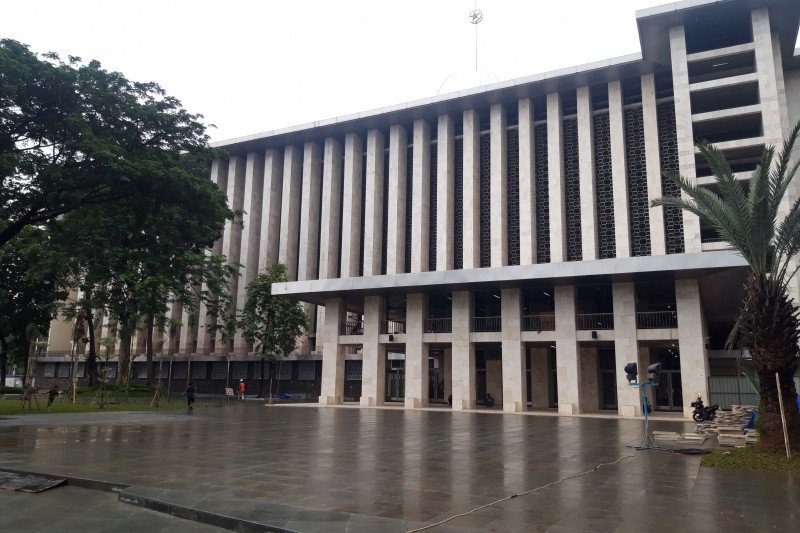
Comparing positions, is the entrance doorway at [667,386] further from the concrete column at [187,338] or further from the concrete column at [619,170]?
the concrete column at [187,338]

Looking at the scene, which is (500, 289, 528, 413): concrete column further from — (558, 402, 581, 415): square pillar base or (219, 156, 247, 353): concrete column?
(219, 156, 247, 353): concrete column

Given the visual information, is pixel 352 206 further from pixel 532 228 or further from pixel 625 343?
pixel 625 343

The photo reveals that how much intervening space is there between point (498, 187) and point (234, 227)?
86.1ft

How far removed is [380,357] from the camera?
3331 cm

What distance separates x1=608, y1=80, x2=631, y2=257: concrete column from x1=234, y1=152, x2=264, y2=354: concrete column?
31.4m

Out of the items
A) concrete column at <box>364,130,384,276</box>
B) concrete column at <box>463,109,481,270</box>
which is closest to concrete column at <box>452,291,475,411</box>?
concrete column at <box>463,109,481,270</box>

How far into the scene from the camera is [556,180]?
126 ft

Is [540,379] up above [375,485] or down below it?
above

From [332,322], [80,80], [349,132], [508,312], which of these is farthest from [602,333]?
[349,132]

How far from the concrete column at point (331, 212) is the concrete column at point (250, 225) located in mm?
7489

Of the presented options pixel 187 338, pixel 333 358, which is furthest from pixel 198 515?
pixel 187 338

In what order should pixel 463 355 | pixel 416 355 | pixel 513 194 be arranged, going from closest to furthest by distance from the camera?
pixel 463 355, pixel 416 355, pixel 513 194

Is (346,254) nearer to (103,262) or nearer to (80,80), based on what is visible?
(103,262)

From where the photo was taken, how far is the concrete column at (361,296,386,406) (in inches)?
1289
